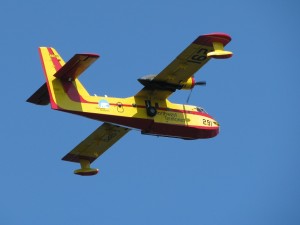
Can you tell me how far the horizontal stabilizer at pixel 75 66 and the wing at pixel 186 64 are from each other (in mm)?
Result: 4062

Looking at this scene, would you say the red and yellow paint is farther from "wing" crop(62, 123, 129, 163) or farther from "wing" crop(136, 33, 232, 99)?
"wing" crop(62, 123, 129, 163)

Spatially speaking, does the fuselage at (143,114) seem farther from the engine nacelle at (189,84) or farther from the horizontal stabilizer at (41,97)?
the horizontal stabilizer at (41,97)

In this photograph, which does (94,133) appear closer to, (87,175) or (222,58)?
(87,175)

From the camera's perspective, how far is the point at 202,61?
54.1m

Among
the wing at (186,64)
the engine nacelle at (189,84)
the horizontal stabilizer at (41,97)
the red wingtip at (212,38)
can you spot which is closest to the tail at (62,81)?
the horizontal stabilizer at (41,97)

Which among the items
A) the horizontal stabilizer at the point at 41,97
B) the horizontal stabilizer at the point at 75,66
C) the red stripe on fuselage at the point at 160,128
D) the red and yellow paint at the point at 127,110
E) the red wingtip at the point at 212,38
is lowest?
the red stripe on fuselage at the point at 160,128

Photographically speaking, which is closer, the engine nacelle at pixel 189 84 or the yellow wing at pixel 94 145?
the engine nacelle at pixel 189 84

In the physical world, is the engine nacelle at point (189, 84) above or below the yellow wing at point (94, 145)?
above

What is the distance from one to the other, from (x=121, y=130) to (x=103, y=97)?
17.1 feet

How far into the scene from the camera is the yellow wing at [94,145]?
5884 cm

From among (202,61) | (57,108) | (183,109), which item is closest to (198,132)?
(183,109)

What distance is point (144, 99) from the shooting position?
55812 mm

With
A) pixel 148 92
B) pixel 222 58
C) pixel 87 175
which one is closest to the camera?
pixel 222 58

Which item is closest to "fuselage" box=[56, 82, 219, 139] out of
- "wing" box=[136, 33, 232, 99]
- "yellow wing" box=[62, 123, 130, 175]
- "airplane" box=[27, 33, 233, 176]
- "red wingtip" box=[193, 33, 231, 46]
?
"airplane" box=[27, 33, 233, 176]
